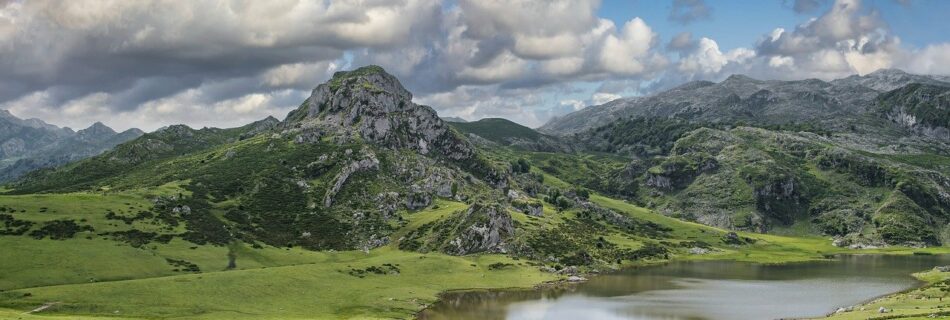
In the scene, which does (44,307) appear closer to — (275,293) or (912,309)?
(275,293)

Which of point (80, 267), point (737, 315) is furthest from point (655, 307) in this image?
point (80, 267)

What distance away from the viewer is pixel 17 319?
285 feet

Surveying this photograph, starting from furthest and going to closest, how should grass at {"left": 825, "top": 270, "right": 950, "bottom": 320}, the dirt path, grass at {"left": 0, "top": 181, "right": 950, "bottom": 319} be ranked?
grass at {"left": 0, "top": 181, "right": 950, "bottom": 319} → the dirt path → grass at {"left": 825, "top": 270, "right": 950, "bottom": 320}

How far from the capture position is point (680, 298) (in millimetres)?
147875

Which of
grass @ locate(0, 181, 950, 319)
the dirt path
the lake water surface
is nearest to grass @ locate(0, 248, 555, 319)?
grass @ locate(0, 181, 950, 319)

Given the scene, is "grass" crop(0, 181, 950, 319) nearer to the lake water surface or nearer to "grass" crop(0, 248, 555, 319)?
"grass" crop(0, 248, 555, 319)

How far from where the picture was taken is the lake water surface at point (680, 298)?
414 feet

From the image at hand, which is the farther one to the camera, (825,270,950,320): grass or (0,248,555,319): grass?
(0,248,555,319): grass

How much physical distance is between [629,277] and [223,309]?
11730cm

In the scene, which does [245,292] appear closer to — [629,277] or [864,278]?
[629,277]

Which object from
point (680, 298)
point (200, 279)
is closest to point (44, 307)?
point (200, 279)

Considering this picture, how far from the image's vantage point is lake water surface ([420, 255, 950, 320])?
126 m

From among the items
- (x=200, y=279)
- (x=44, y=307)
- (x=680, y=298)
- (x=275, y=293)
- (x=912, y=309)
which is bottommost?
(x=680, y=298)

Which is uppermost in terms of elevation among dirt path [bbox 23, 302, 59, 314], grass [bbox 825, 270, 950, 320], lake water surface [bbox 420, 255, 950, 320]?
grass [bbox 825, 270, 950, 320]
